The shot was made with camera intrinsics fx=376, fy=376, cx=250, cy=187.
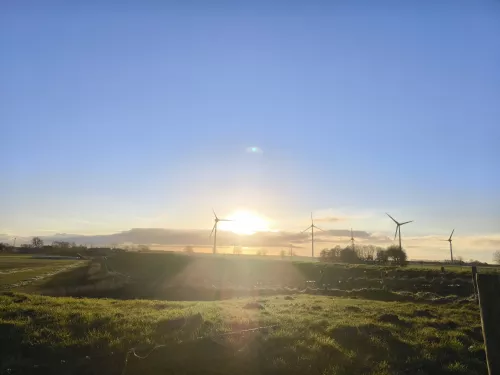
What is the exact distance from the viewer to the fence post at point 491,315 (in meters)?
10.3

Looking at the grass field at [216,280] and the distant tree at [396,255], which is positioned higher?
the distant tree at [396,255]

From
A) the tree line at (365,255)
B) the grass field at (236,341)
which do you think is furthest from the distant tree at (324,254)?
the grass field at (236,341)

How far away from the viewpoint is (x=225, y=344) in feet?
53.0

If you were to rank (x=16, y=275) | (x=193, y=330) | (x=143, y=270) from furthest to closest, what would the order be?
(x=143, y=270) < (x=16, y=275) < (x=193, y=330)

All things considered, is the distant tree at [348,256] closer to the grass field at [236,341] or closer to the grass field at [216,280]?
the grass field at [216,280]

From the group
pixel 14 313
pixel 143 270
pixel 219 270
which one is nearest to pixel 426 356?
pixel 14 313

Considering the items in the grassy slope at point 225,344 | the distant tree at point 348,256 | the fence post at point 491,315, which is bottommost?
the grassy slope at point 225,344

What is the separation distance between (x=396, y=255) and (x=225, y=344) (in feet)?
371

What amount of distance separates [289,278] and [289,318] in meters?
66.7

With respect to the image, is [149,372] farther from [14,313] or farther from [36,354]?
[14,313]

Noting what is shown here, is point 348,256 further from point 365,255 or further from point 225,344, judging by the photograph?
point 225,344

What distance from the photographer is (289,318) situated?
70.2 ft

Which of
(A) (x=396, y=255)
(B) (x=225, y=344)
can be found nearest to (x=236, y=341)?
(B) (x=225, y=344)

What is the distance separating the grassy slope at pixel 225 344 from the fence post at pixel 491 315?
5082mm
